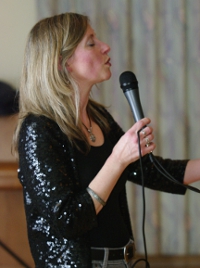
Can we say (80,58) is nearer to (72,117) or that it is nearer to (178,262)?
(72,117)

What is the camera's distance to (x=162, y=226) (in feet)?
7.29

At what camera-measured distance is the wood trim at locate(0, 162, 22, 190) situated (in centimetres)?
205

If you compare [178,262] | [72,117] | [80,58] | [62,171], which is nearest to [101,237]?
[62,171]

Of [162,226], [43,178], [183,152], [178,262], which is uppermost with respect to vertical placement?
[43,178]

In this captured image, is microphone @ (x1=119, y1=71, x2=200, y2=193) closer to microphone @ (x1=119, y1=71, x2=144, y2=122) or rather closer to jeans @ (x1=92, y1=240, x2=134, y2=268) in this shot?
microphone @ (x1=119, y1=71, x2=144, y2=122)

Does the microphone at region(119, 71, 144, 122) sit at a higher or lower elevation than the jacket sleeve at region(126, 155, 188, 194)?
higher

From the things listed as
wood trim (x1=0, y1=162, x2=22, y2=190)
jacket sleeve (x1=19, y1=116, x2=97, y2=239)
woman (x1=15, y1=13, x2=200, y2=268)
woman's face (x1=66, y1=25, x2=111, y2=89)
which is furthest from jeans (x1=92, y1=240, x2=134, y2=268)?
wood trim (x1=0, y1=162, x2=22, y2=190)

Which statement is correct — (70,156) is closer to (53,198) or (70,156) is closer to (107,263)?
(53,198)

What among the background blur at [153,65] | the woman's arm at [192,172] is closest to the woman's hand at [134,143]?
the woman's arm at [192,172]

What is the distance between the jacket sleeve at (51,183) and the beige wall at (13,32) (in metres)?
1.00

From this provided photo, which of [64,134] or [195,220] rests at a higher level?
[64,134]

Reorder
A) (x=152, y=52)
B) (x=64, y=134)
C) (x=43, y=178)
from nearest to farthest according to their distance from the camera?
(x=43, y=178), (x=64, y=134), (x=152, y=52)

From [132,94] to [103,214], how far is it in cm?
37

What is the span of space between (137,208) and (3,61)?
100 cm
